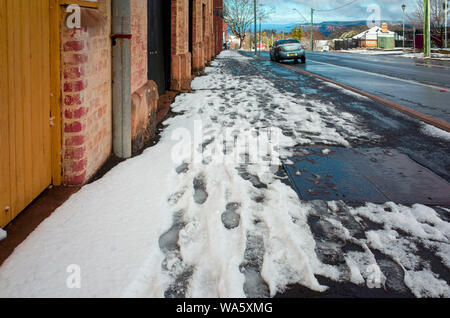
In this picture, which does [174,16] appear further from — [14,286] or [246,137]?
[14,286]

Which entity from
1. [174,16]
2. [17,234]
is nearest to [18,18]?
[17,234]

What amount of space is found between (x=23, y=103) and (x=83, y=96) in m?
0.62

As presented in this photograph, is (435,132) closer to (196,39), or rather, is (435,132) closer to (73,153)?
(73,153)

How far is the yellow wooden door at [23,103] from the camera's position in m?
2.53

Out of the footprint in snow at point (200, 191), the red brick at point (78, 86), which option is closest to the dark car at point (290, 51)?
the footprint in snow at point (200, 191)

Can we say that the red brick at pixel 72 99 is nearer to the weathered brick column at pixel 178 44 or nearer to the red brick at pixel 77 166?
the red brick at pixel 77 166

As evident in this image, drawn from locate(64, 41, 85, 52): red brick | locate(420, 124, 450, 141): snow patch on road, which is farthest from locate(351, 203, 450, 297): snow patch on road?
locate(420, 124, 450, 141): snow patch on road

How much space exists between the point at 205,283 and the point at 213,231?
1.94 feet

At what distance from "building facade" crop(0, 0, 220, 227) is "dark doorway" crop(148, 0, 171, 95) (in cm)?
290

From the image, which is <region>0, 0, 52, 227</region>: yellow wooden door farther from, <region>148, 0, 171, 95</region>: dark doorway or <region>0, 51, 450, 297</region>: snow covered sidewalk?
<region>148, 0, 171, 95</region>: dark doorway

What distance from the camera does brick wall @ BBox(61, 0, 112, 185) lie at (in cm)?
319

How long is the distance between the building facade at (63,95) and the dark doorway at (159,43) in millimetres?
2902

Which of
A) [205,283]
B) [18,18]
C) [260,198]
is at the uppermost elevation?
[18,18]

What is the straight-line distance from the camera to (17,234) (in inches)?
102
